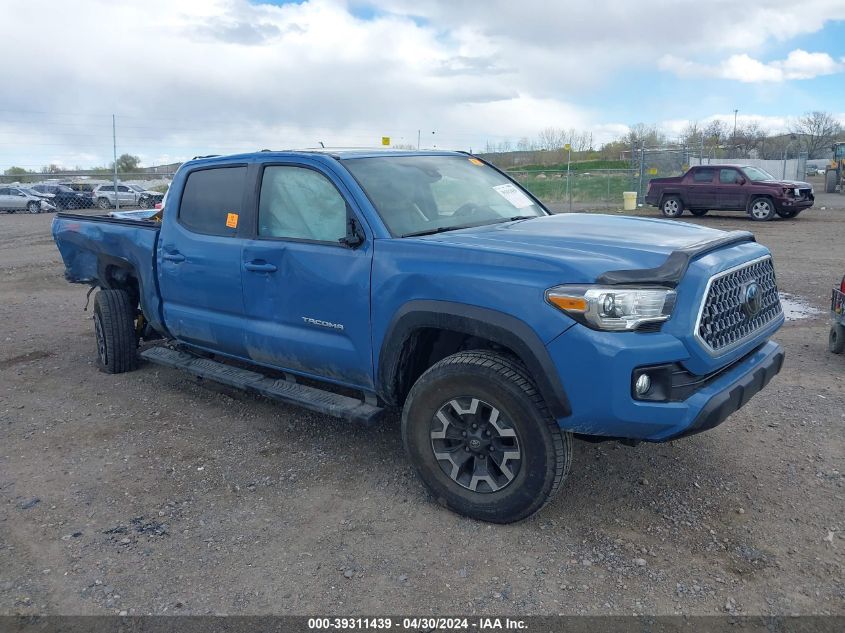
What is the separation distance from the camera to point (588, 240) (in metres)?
3.53

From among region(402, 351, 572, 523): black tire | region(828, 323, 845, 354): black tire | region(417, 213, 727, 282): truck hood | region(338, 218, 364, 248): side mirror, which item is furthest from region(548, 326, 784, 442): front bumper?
region(828, 323, 845, 354): black tire

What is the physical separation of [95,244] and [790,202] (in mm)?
18518

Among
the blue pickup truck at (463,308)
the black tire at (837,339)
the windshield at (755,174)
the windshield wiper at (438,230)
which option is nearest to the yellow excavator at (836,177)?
the windshield at (755,174)

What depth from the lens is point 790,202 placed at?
1902 cm

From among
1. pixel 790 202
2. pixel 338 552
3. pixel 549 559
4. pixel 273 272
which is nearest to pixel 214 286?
pixel 273 272

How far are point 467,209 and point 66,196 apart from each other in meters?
32.8

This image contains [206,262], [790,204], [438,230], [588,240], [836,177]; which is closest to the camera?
[588,240]

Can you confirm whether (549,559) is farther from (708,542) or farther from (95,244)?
(95,244)

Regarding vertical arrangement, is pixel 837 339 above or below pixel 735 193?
below

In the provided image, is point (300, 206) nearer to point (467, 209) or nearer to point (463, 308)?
A: point (467, 209)

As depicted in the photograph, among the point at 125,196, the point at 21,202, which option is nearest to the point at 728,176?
the point at 125,196

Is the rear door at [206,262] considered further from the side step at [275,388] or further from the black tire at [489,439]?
the black tire at [489,439]

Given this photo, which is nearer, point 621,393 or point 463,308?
point 621,393

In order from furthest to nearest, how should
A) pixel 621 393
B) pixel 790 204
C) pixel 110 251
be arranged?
pixel 790 204, pixel 110 251, pixel 621 393
